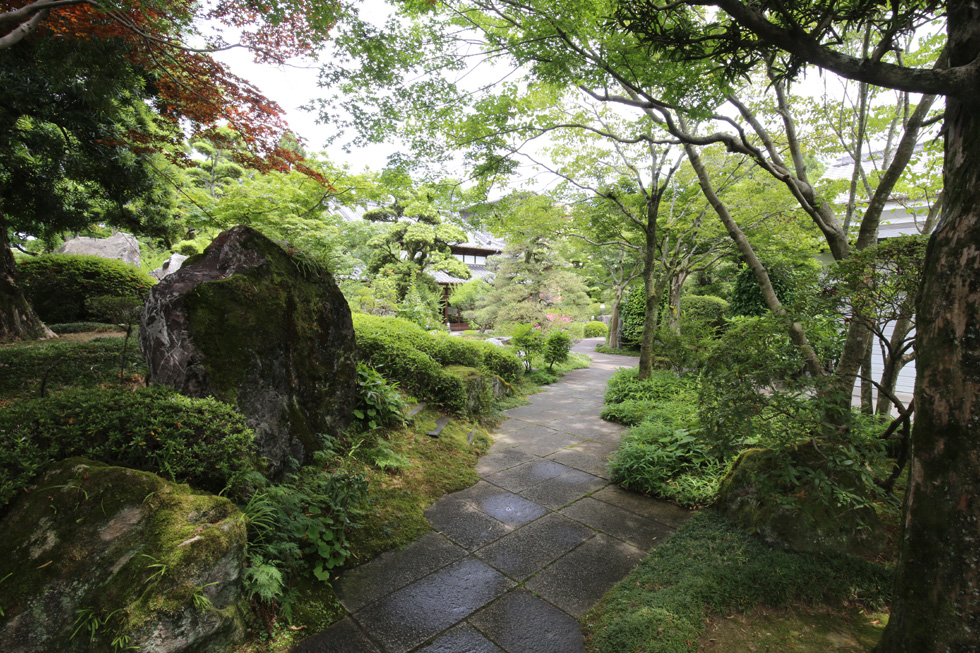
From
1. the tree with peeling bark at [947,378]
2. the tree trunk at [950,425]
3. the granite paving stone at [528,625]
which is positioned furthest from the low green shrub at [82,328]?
the tree trunk at [950,425]

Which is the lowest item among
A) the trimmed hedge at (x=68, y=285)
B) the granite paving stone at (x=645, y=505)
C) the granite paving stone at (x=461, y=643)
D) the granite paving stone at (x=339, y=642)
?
the granite paving stone at (x=339, y=642)

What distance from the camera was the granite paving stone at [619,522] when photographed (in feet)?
10.6

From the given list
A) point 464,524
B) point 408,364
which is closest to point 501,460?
point 464,524

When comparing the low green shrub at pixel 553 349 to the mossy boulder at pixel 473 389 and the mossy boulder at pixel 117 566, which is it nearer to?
the mossy boulder at pixel 473 389

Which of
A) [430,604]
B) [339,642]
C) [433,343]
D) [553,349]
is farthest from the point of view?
[553,349]

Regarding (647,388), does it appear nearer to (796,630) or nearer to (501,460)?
(501,460)

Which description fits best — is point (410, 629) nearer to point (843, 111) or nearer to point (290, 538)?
point (290, 538)

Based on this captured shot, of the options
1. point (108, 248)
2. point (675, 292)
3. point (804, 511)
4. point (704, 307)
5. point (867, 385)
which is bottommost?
point (804, 511)

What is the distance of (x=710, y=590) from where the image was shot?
8.11 ft

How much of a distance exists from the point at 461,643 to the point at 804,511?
93.1 inches

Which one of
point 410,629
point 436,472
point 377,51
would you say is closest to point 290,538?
point 410,629

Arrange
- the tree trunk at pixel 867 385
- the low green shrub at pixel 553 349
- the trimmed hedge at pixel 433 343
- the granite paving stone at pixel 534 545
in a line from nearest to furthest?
the granite paving stone at pixel 534 545
the tree trunk at pixel 867 385
the trimmed hedge at pixel 433 343
the low green shrub at pixel 553 349

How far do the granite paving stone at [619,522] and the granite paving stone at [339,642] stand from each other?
1.94 m

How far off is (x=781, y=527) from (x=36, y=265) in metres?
11.3
